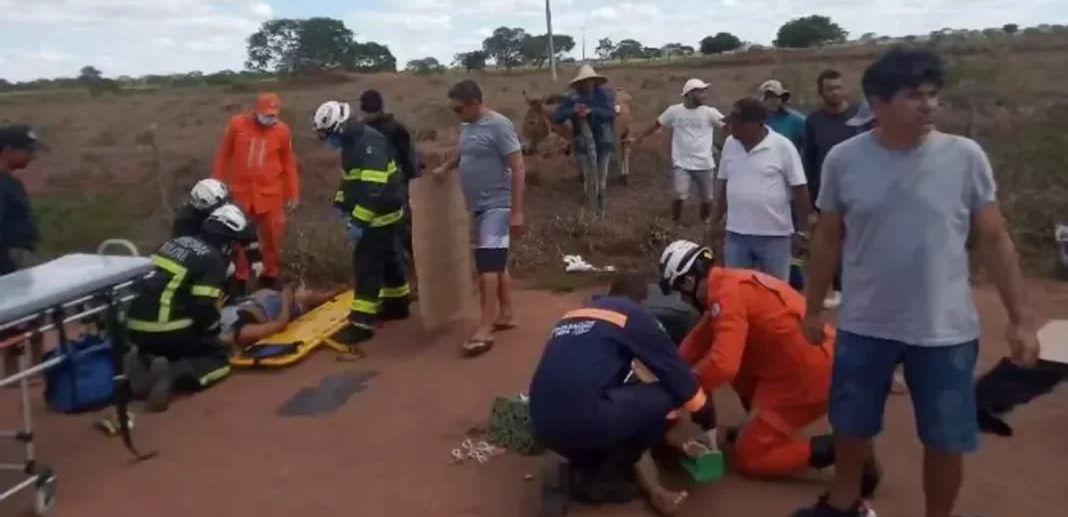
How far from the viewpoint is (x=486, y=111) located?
309 inches

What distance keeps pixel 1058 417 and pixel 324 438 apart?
12.5ft

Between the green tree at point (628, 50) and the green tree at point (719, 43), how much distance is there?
345 cm

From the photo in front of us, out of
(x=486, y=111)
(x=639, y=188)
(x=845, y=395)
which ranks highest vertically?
(x=486, y=111)

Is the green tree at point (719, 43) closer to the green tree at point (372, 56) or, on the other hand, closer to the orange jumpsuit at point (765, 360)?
the green tree at point (372, 56)

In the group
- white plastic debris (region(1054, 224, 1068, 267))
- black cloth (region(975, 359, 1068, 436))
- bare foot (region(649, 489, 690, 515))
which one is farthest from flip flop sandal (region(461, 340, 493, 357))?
white plastic debris (region(1054, 224, 1068, 267))

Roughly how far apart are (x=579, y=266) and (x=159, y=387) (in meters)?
4.43

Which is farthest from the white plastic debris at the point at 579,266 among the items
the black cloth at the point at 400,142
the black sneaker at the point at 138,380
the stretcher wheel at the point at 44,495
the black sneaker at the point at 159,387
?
the stretcher wheel at the point at 44,495

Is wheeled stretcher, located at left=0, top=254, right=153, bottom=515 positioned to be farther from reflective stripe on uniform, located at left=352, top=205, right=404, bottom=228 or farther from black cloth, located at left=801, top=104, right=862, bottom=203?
black cloth, located at left=801, top=104, right=862, bottom=203

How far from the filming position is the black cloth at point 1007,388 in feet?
20.1

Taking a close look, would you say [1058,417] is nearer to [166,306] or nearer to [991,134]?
[166,306]

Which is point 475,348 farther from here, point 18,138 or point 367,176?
point 18,138

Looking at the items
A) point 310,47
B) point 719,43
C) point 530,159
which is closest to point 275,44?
point 310,47

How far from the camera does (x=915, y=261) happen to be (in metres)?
4.23

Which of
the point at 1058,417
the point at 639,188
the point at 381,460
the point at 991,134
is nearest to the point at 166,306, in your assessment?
the point at 381,460
